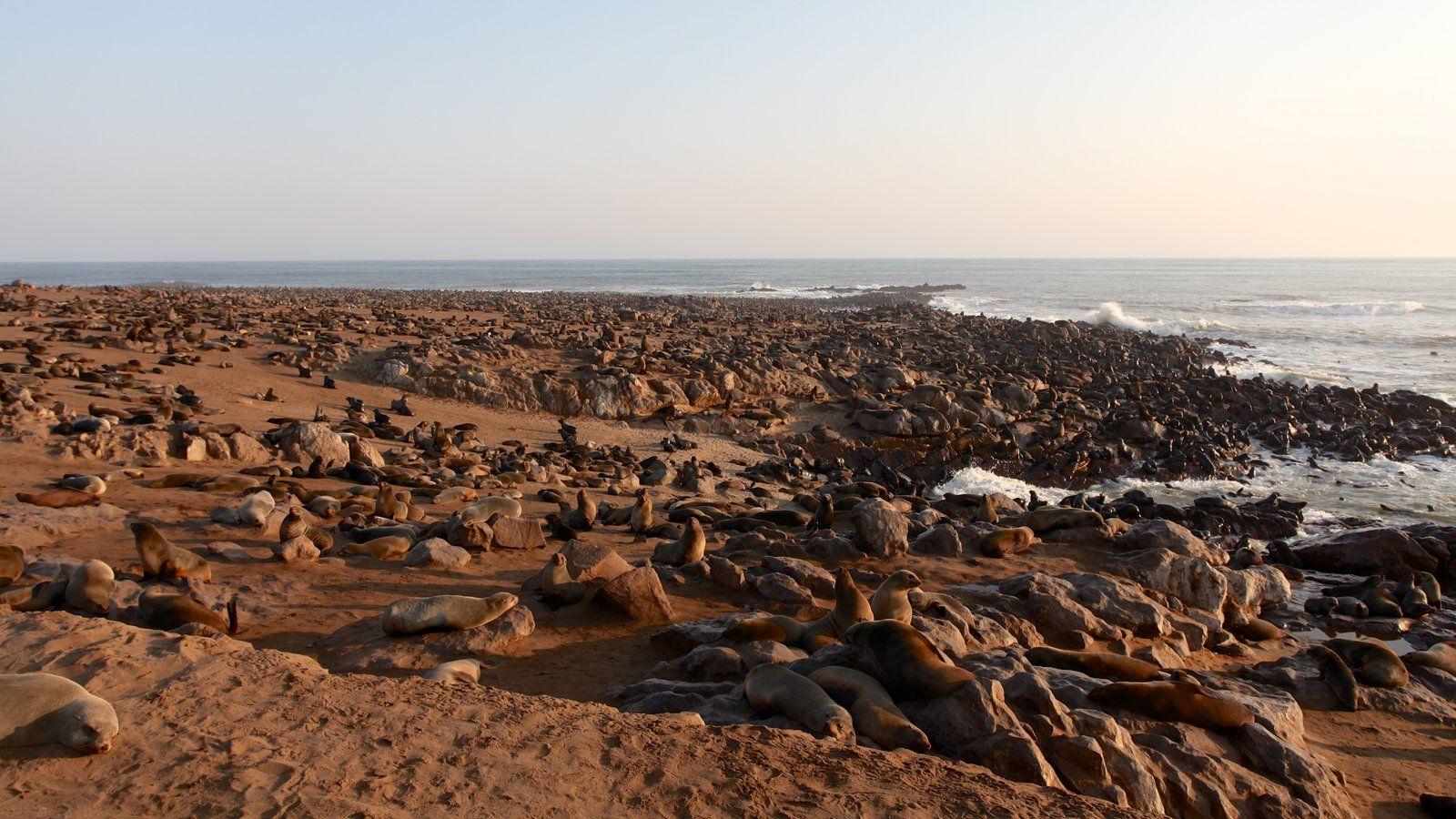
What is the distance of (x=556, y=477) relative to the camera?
1162 centimetres

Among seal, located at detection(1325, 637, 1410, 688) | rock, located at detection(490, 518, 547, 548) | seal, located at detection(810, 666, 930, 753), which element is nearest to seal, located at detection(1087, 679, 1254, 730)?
seal, located at detection(810, 666, 930, 753)

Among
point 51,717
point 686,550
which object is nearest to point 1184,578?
point 686,550

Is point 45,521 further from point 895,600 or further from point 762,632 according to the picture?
point 895,600

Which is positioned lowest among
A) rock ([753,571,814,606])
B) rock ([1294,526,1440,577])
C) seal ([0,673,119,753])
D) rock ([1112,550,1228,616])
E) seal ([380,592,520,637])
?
rock ([1294,526,1440,577])

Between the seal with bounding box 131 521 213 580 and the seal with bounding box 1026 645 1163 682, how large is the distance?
20.1 feet

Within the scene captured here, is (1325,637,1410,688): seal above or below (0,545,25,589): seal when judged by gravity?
below

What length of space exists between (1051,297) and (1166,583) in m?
58.5

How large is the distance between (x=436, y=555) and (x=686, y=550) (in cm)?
224

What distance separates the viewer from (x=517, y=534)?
25.6ft

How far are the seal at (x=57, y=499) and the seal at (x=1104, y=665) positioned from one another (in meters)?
8.41

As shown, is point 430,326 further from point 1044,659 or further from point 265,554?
point 1044,659

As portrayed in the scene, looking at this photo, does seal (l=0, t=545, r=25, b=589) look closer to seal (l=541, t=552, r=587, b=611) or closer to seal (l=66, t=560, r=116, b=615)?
seal (l=66, t=560, r=116, b=615)

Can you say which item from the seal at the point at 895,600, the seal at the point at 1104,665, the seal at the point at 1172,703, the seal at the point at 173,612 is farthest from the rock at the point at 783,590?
the seal at the point at 173,612

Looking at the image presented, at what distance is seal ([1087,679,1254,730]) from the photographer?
4914mm
